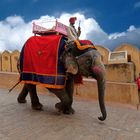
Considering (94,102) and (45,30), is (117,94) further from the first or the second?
(45,30)

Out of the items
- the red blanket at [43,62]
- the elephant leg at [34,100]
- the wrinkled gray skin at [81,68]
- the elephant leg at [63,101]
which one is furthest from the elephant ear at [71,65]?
the elephant leg at [34,100]

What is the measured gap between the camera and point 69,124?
5090 millimetres

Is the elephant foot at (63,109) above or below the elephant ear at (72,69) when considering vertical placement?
below

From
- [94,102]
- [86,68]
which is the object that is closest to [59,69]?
[86,68]

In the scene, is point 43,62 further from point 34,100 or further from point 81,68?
point 34,100

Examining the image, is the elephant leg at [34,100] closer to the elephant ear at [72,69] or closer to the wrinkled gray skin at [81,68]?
the wrinkled gray skin at [81,68]

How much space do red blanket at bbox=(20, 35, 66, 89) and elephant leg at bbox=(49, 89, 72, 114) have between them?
172 millimetres

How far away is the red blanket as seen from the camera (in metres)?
5.65

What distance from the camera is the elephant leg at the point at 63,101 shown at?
574 centimetres

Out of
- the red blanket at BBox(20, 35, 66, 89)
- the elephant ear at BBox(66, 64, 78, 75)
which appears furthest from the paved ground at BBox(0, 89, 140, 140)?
the elephant ear at BBox(66, 64, 78, 75)

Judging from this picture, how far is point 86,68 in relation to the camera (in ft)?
17.4

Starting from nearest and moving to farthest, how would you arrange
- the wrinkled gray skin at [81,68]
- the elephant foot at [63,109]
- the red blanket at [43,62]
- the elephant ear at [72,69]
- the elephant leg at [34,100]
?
the wrinkled gray skin at [81,68]
the elephant ear at [72,69]
the red blanket at [43,62]
the elephant foot at [63,109]
the elephant leg at [34,100]

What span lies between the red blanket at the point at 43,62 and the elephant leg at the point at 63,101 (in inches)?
6.8

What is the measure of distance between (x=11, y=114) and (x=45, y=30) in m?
2.18
